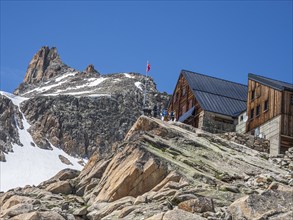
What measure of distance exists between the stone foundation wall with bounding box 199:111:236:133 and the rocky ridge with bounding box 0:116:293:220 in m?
13.9

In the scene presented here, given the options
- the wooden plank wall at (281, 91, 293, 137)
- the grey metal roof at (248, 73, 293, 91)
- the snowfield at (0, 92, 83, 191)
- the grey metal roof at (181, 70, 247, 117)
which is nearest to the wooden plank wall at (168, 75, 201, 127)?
the grey metal roof at (181, 70, 247, 117)

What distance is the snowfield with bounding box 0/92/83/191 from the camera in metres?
101

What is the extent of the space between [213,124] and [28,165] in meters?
72.5

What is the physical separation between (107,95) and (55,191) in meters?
137

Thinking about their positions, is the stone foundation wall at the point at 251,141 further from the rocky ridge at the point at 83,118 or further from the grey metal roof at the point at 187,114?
the rocky ridge at the point at 83,118

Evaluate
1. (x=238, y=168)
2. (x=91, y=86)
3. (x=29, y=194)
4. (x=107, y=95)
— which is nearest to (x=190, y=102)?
(x=238, y=168)

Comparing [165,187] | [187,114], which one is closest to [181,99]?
[187,114]

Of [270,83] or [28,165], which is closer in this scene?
[270,83]

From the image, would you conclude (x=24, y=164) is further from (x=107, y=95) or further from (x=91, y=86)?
(x=91, y=86)

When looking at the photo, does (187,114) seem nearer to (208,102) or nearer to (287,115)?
(208,102)

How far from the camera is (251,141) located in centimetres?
4169

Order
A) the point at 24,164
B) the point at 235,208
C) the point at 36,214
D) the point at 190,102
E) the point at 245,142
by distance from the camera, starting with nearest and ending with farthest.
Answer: the point at 235,208 < the point at 36,214 < the point at 245,142 < the point at 190,102 < the point at 24,164

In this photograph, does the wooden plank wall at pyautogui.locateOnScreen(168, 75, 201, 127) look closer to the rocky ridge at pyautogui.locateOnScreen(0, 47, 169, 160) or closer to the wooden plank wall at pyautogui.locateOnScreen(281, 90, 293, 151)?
the wooden plank wall at pyautogui.locateOnScreen(281, 90, 293, 151)

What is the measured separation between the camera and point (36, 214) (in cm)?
1983
